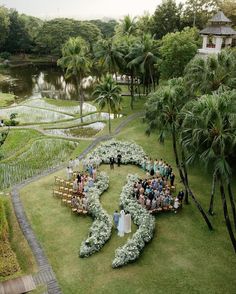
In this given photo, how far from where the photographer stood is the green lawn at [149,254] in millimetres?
19094

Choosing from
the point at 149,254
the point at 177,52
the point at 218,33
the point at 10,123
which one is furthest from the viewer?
the point at 177,52

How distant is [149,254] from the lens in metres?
21.3

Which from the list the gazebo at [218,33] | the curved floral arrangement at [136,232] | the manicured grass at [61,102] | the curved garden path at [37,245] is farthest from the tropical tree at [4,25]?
the curved floral arrangement at [136,232]

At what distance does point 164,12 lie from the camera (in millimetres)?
63562

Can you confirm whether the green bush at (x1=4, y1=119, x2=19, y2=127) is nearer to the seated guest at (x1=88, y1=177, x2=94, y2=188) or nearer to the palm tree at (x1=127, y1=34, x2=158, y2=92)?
the palm tree at (x1=127, y1=34, x2=158, y2=92)

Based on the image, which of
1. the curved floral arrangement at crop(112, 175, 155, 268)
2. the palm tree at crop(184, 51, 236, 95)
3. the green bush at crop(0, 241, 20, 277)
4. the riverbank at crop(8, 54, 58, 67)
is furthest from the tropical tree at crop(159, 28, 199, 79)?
the riverbank at crop(8, 54, 58, 67)

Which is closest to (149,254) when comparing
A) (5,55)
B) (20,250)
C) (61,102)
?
(20,250)

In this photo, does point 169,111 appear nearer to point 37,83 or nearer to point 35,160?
point 35,160

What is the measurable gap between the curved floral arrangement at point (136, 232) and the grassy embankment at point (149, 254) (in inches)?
19.9

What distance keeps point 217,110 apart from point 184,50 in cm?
2902

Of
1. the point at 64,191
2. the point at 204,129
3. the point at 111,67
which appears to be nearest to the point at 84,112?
the point at 111,67

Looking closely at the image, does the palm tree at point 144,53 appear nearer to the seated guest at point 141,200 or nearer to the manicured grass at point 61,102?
the manicured grass at point 61,102

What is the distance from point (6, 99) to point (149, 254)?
46999 mm

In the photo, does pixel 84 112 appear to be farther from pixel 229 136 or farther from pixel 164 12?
pixel 229 136
